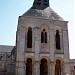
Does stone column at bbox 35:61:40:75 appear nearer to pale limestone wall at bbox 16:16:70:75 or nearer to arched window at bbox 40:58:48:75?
pale limestone wall at bbox 16:16:70:75

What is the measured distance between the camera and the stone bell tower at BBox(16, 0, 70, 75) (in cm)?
2762

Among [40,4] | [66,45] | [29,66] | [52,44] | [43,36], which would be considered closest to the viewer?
[29,66]

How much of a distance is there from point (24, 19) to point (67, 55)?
26.4ft

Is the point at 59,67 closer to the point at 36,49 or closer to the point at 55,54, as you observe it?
the point at 55,54

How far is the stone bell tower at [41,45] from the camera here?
27.6m

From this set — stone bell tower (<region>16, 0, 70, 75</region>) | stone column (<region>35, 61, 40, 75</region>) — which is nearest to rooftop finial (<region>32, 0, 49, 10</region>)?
stone bell tower (<region>16, 0, 70, 75</region>)

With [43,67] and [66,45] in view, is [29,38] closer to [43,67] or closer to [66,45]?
[43,67]

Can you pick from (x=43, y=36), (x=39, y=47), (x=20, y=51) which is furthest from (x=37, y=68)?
(x=43, y=36)

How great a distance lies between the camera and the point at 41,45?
1123 inches

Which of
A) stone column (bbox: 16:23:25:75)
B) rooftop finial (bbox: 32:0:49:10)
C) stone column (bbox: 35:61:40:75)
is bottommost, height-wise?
stone column (bbox: 35:61:40:75)

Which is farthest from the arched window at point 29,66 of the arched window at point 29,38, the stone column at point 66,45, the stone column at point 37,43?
the stone column at point 66,45

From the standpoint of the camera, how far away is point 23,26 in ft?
93.8

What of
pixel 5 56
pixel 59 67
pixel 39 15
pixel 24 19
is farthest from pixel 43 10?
pixel 5 56

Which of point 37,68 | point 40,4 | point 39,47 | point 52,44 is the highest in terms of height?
point 40,4
